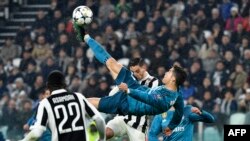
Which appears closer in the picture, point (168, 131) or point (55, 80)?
point (55, 80)

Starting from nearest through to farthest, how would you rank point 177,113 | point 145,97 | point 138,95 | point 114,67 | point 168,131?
1. point 138,95
2. point 145,97
3. point 114,67
4. point 177,113
5. point 168,131

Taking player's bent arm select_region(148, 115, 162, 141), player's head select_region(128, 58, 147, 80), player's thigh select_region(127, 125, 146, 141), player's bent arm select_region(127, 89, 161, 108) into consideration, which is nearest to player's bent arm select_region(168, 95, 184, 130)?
player's bent arm select_region(148, 115, 162, 141)

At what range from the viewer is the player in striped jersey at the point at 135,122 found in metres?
15.6

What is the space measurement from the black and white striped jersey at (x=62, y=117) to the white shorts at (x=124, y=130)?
3.73 meters

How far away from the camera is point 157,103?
13.3 metres

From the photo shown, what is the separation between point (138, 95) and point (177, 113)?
50.8 inches

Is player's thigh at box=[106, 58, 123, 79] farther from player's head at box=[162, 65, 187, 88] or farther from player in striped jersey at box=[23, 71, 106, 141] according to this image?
player in striped jersey at box=[23, 71, 106, 141]

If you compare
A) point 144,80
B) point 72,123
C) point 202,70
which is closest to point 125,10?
point 202,70

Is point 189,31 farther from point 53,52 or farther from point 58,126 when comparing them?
point 58,126

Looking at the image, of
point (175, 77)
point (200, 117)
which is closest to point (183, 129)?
point (200, 117)

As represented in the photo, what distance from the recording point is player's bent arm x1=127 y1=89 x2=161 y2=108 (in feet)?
42.6

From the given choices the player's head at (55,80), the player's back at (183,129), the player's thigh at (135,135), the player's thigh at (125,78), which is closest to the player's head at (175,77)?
the player's thigh at (125,78)

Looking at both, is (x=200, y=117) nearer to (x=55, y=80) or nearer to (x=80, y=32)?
(x=80, y=32)

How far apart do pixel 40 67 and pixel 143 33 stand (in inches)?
96.3
